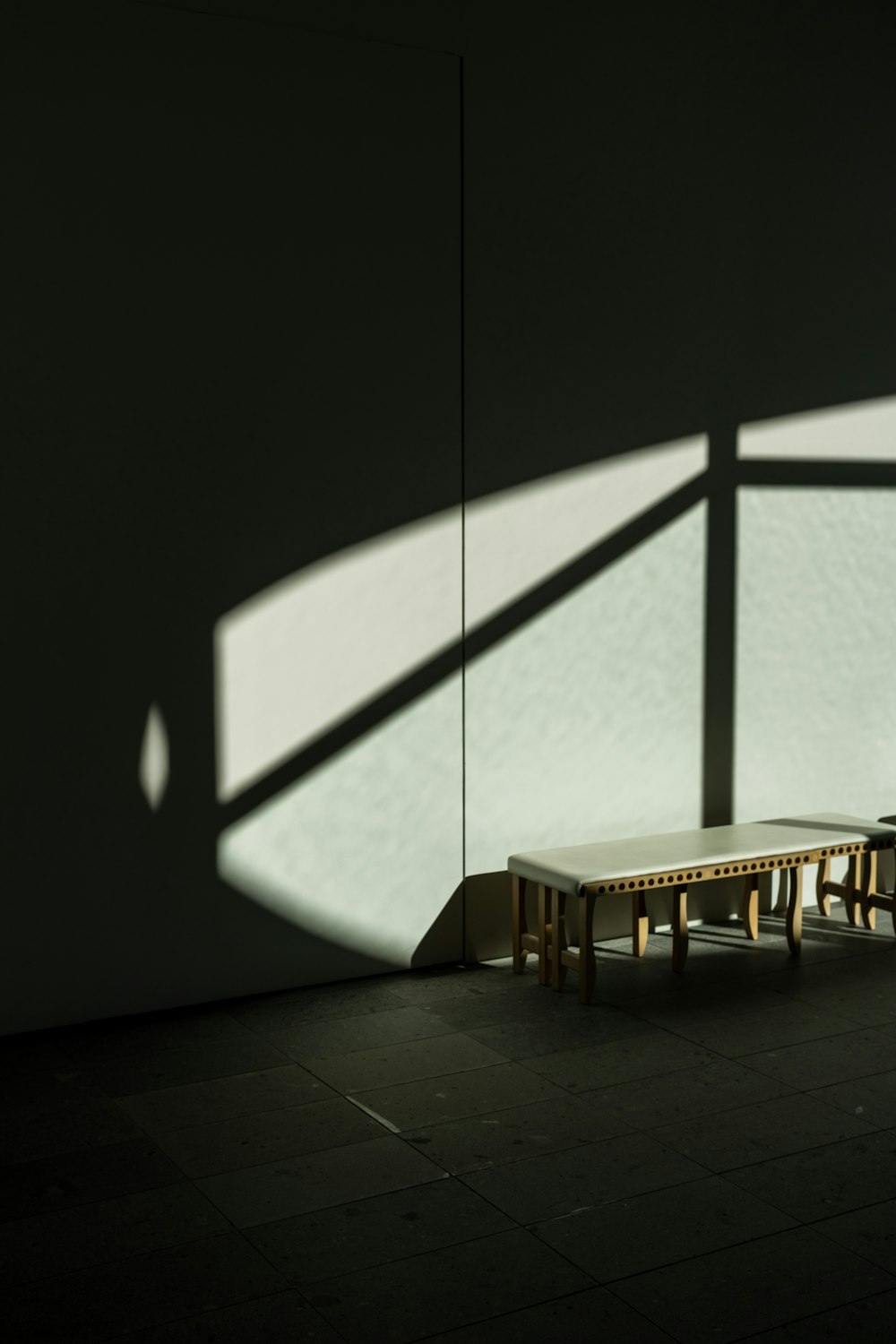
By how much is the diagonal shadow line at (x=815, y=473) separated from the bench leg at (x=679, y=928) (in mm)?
1586

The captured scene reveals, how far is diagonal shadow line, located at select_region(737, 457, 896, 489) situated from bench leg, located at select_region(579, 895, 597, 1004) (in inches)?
70.7

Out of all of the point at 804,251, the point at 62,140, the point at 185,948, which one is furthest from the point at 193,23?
the point at 185,948

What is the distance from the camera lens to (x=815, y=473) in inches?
216

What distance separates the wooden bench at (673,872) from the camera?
4527mm

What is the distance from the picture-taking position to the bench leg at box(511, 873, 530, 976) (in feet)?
15.7

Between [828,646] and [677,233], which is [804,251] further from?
[828,646]

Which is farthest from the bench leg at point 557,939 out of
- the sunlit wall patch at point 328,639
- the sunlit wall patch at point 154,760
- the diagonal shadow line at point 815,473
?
the diagonal shadow line at point 815,473

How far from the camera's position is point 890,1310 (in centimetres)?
273

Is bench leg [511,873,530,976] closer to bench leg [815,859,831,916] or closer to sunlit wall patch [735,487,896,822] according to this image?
sunlit wall patch [735,487,896,822]

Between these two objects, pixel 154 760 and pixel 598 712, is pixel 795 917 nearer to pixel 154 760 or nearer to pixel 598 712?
pixel 598 712

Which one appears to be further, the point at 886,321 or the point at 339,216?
the point at 886,321

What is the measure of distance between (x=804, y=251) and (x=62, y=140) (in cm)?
279

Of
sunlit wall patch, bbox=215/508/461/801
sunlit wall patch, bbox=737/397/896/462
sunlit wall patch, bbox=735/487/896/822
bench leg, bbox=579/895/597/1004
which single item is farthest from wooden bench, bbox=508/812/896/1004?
sunlit wall patch, bbox=737/397/896/462

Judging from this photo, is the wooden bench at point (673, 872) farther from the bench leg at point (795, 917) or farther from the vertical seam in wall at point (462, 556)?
the vertical seam in wall at point (462, 556)
